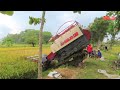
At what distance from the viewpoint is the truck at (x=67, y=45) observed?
19.2 ft

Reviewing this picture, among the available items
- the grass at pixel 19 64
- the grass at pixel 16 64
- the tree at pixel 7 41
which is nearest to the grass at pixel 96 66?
the grass at pixel 19 64

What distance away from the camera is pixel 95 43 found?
7.77 metres

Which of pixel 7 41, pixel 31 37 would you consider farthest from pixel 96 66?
pixel 7 41

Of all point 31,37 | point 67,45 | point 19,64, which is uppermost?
point 31,37

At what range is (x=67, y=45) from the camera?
19.7 ft

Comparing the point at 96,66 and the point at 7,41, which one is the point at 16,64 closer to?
the point at 7,41

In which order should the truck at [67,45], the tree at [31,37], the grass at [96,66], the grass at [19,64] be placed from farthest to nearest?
1. the grass at [96,66]
2. the truck at [67,45]
3. the tree at [31,37]
4. the grass at [19,64]

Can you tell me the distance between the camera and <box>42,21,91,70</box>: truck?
584 cm

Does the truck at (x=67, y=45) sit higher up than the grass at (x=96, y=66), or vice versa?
the truck at (x=67, y=45)

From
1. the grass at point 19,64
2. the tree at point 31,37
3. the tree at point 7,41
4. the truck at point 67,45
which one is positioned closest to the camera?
the tree at point 7,41

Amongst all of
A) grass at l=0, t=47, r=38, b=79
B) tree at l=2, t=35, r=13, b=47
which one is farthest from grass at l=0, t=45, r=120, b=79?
tree at l=2, t=35, r=13, b=47

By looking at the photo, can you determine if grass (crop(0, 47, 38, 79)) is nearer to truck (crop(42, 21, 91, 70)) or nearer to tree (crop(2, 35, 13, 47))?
truck (crop(42, 21, 91, 70))

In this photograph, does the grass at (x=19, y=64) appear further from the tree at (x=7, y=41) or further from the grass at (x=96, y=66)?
the tree at (x=7, y=41)
